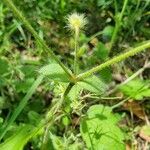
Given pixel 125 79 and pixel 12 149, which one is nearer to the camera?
pixel 12 149

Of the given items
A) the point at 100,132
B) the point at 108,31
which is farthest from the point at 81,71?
the point at 108,31

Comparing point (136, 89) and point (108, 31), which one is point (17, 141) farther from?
point (108, 31)

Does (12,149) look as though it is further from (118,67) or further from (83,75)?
(118,67)

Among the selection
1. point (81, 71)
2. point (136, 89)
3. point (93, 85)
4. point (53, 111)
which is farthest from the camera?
point (136, 89)

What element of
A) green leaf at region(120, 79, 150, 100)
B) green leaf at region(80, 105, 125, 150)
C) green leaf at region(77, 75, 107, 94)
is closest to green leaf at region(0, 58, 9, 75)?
green leaf at region(80, 105, 125, 150)

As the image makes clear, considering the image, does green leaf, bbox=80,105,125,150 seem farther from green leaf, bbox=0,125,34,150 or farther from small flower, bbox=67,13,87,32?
small flower, bbox=67,13,87,32

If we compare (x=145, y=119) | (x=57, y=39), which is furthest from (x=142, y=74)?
(x=57, y=39)

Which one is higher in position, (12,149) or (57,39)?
(57,39)
